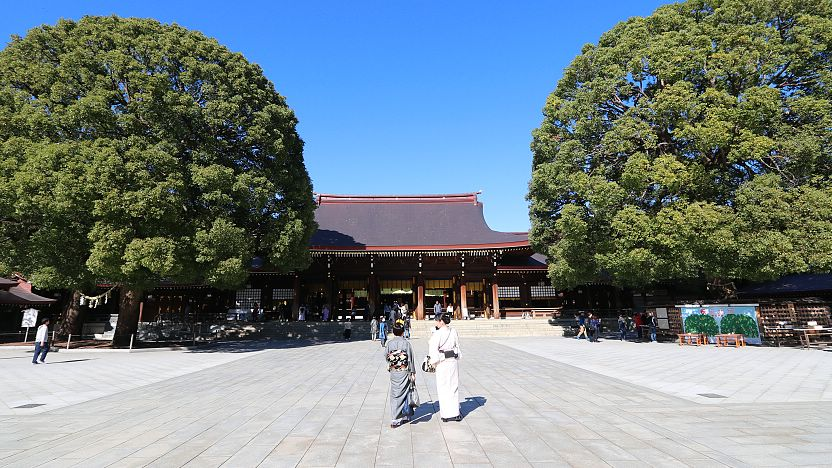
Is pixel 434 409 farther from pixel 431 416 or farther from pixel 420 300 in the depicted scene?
pixel 420 300

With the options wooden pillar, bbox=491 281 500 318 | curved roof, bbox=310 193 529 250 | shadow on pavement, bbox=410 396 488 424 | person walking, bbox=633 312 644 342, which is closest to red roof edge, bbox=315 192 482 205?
curved roof, bbox=310 193 529 250

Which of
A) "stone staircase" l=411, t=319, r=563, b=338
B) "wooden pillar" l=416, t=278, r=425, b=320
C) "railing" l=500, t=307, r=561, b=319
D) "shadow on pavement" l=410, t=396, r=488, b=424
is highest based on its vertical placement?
"wooden pillar" l=416, t=278, r=425, b=320

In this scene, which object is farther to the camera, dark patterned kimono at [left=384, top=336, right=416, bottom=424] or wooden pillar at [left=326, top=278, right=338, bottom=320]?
wooden pillar at [left=326, top=278, right=338, bottom=320]

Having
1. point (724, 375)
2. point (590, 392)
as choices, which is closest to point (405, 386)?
point (590, 392)

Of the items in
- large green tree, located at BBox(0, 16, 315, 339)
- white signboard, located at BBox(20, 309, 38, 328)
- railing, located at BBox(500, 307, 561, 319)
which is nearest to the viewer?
large green tree, located at BBox(0, 16, 315, 339)

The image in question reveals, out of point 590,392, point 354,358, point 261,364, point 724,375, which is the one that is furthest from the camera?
point 354,358

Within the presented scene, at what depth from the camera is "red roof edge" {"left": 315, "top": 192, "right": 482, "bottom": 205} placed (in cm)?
3164

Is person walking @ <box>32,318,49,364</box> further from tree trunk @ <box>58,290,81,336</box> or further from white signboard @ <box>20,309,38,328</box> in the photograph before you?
tree trunk @ <box>58,290,81,336</box>

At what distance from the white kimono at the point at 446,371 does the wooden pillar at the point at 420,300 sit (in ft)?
61.3

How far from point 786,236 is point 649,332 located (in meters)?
6.63

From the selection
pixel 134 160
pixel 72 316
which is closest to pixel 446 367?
pixel 134 160

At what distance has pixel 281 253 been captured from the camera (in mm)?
16344

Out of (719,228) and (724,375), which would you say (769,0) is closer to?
(719,228)

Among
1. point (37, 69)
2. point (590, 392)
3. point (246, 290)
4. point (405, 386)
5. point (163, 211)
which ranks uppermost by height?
point (37, 69)
